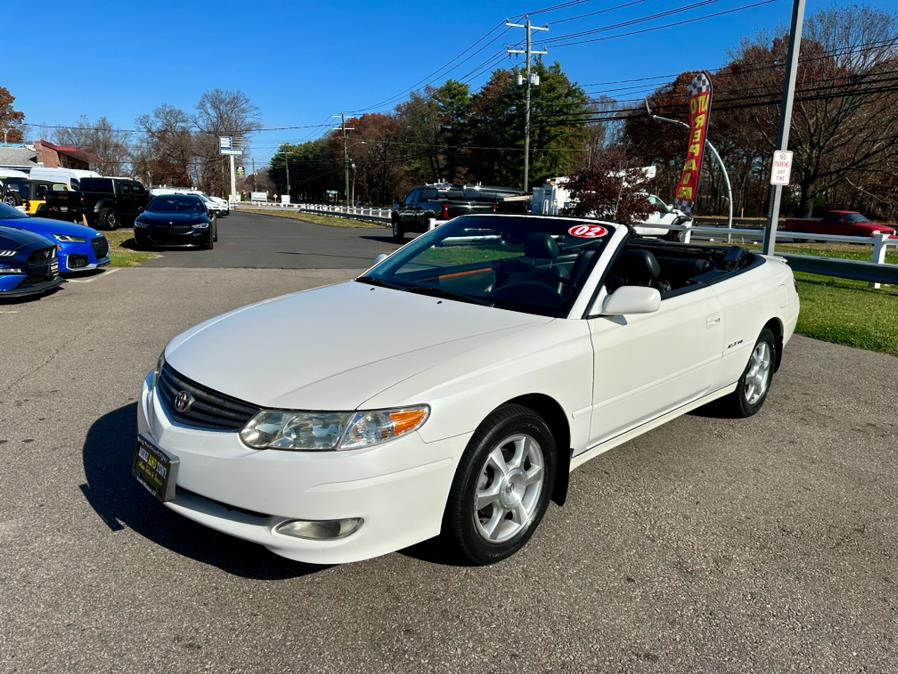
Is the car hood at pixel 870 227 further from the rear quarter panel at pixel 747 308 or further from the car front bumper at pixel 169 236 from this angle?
the rear quarter panel at pixel 747 308

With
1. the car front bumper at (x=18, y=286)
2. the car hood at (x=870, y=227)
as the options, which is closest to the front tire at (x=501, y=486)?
the car front bumper at (x=18, y=286)

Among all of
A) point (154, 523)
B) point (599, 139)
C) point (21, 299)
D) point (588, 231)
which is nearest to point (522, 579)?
point (154, 523)

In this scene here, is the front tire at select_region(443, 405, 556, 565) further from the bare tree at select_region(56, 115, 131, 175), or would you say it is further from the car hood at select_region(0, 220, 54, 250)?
the bare tree at select_region(56, 115, 131, 175)

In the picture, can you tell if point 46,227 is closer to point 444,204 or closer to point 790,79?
point 790,79

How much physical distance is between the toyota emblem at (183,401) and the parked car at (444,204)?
1902 centimetres

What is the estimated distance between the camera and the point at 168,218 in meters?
16.9

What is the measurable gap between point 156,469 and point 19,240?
7.21 m

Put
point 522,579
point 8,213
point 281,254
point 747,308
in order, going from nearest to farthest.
A: point 522,579
point 747,308
point 8,213
point 281,254

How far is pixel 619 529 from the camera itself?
3242 millimetres

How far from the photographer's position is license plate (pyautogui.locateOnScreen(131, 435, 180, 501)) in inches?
101

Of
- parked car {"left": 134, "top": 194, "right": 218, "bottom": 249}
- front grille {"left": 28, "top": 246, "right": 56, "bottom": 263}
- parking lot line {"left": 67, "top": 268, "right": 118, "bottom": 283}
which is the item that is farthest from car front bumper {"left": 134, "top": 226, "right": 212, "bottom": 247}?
front grille {"left": 28, "top": 246, "right": 56, "bottom": 263}

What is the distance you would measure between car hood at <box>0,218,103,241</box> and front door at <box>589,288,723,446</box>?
30.8ft

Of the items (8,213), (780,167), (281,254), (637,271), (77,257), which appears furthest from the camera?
(281,254)

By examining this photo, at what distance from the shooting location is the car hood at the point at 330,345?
2.53 m
